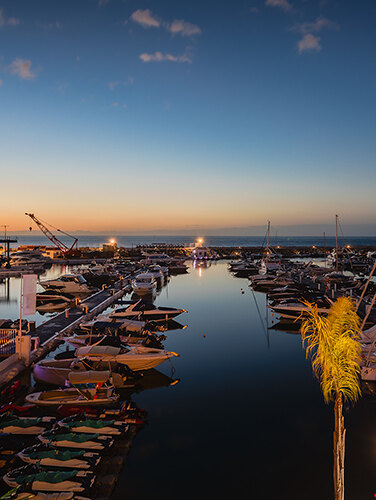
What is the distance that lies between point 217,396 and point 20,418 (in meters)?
10.6

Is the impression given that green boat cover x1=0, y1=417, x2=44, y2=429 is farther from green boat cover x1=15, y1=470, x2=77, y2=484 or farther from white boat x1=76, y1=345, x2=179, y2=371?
white boat x1=76, y1=345, x2=179, y2=371

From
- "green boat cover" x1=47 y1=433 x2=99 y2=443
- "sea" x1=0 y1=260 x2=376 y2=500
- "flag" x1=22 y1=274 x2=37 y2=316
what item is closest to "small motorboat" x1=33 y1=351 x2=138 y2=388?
"sea" x1=0 y1=260 x2=376 y2=500

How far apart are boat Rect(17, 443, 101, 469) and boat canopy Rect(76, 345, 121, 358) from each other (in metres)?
8.33

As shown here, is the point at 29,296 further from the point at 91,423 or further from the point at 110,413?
the point at 91,423

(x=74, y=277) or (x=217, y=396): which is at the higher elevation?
(x=74, y=277)

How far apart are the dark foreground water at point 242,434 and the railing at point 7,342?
30.8 feet

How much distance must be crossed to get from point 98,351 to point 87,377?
260 centimetres

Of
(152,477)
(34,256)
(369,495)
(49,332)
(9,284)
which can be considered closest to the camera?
(369,495)

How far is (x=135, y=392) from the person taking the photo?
2092 centimetres

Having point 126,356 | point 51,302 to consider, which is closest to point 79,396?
point 126,356

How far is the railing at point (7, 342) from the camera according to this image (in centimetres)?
2330

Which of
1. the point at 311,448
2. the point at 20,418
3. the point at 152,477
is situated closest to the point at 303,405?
the point at 311,448

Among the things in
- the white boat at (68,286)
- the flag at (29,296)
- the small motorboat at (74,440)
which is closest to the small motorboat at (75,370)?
the flag at (29,296)

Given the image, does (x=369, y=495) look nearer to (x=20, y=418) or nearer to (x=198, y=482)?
(x=198, y=482)
